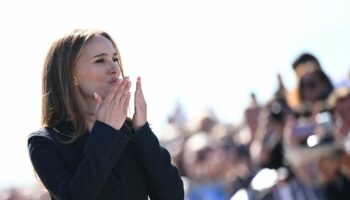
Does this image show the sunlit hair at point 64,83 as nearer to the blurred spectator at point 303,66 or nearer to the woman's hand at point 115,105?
the woman's hand at point 115,105

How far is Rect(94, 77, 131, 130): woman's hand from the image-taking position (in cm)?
321

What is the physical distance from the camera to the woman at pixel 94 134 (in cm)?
315

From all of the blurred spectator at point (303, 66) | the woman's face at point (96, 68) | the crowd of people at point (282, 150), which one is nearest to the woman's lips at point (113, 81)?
the woman's face at point (96, 68)

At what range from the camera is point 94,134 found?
321 cm

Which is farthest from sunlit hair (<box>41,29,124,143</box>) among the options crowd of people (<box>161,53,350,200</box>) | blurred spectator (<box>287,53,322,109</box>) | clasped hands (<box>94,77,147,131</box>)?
blurred spectator (<box>287,53,322,109</box>)

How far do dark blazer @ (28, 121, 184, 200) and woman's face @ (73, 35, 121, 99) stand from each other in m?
0.17

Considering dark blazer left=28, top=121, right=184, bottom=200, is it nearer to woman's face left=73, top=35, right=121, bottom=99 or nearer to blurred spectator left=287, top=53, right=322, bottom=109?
woman's face left=73, top=35, right=121, bottom=99

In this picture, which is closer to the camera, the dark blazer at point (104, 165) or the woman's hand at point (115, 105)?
the dark blazer at point (104, 165)

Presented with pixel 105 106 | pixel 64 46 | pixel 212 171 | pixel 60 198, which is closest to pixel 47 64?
pixel 64 46

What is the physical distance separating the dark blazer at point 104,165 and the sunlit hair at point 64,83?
5cm

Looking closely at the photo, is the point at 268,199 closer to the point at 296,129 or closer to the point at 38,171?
the point at 296,129

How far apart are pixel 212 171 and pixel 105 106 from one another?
4.17 m

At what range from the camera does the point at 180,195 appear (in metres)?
3.28

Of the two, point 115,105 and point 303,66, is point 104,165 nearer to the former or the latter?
point 115,105
